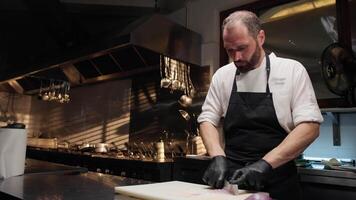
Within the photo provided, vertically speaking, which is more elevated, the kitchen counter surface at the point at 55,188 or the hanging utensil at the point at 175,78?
the hanging utensil at the point at 175,78

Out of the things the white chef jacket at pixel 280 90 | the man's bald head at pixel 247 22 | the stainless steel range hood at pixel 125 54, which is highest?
the stainless steel range hood at pixel 125 54

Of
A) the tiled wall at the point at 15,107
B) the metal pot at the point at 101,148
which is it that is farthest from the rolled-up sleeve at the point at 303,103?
the tiled wall at the point at 15,107

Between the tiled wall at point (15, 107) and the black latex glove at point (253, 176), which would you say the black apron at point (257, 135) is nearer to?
the black latex glove at point (253, 176)

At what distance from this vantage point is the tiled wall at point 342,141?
2340mm

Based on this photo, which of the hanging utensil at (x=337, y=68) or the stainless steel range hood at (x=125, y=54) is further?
the stainless steel range hood at (x=125, y=54)

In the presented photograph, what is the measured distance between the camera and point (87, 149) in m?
3.73

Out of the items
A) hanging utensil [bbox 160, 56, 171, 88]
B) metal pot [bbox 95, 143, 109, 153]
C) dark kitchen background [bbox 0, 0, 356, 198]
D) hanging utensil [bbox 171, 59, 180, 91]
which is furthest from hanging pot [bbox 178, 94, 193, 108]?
metal pot [bbox 95, 143, 109, 153]

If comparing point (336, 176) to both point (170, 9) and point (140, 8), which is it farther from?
point (140, 8)

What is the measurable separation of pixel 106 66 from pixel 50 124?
198cm

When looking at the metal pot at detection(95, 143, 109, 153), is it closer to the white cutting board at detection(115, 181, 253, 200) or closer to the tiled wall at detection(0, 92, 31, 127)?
the tiled wall at detection(0, 92, 31, 127)

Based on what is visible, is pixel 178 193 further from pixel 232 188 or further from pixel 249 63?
pixel 249 63

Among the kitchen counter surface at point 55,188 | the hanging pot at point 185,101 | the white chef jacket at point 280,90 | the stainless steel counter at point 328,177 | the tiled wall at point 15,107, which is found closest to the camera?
the kitchen counter surface at point 55,188

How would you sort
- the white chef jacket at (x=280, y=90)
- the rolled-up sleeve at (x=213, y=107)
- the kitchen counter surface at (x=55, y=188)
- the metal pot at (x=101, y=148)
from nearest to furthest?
the kitchen counter surface at (x=55, y=188) < the white chef jacket at (x=280, y=90) < the rolled-up sleeve at (x=213, y=107) < the metal pot at (x=101, y=148)

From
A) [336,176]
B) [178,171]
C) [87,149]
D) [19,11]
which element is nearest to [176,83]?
[178,171]
